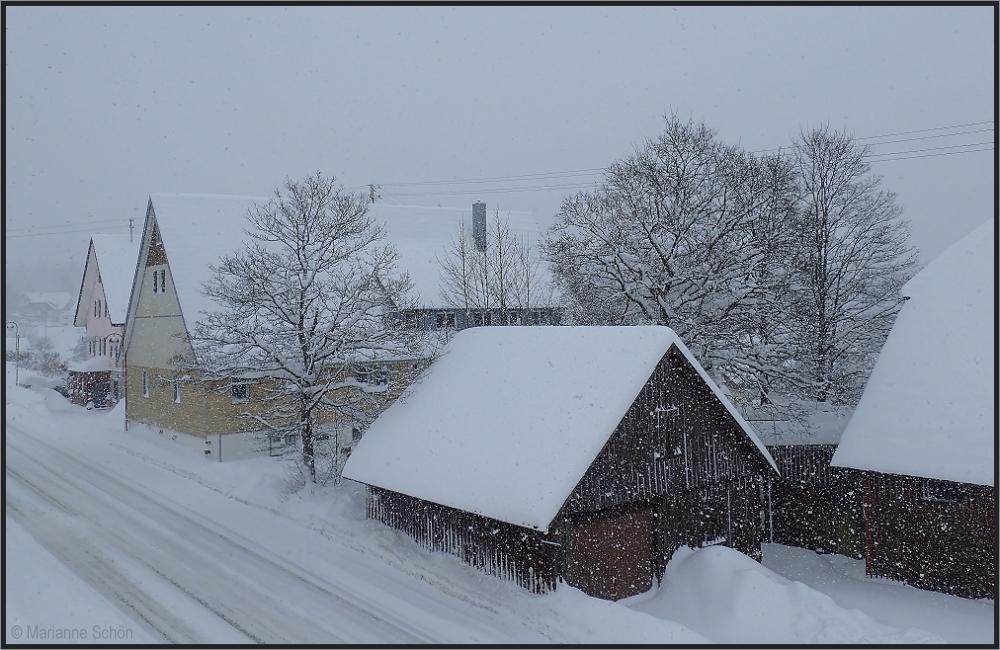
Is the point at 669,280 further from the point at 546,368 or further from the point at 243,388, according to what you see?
the point at 243,388

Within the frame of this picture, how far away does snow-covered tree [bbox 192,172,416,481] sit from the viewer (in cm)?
1973

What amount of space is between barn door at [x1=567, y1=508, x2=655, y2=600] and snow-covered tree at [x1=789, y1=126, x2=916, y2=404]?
12761 mm

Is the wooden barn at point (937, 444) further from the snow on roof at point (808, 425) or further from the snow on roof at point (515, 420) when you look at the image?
the snow on roof at point (808, 425)

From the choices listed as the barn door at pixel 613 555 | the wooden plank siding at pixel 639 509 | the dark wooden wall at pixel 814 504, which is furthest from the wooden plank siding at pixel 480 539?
the dark wooden wall at pixel 814 504

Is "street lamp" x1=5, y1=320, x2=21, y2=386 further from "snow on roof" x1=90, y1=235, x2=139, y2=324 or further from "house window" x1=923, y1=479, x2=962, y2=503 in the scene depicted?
"house window" x1=923, y1=479, x2=962, y2=503

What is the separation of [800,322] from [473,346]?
11.8 m

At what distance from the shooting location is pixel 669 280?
2231 cm

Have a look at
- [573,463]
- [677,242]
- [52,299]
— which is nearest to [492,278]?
[677,242]

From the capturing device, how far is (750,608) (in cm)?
1219

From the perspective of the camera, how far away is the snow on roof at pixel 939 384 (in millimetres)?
14508

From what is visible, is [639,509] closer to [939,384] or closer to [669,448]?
[669,448]

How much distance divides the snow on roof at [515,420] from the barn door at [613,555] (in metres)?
1.43

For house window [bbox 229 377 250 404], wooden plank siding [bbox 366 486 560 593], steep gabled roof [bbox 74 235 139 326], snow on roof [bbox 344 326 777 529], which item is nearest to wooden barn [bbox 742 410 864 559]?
snow on roof [bbox 344 326 777 529]

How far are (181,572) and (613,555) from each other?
835 centimetres
